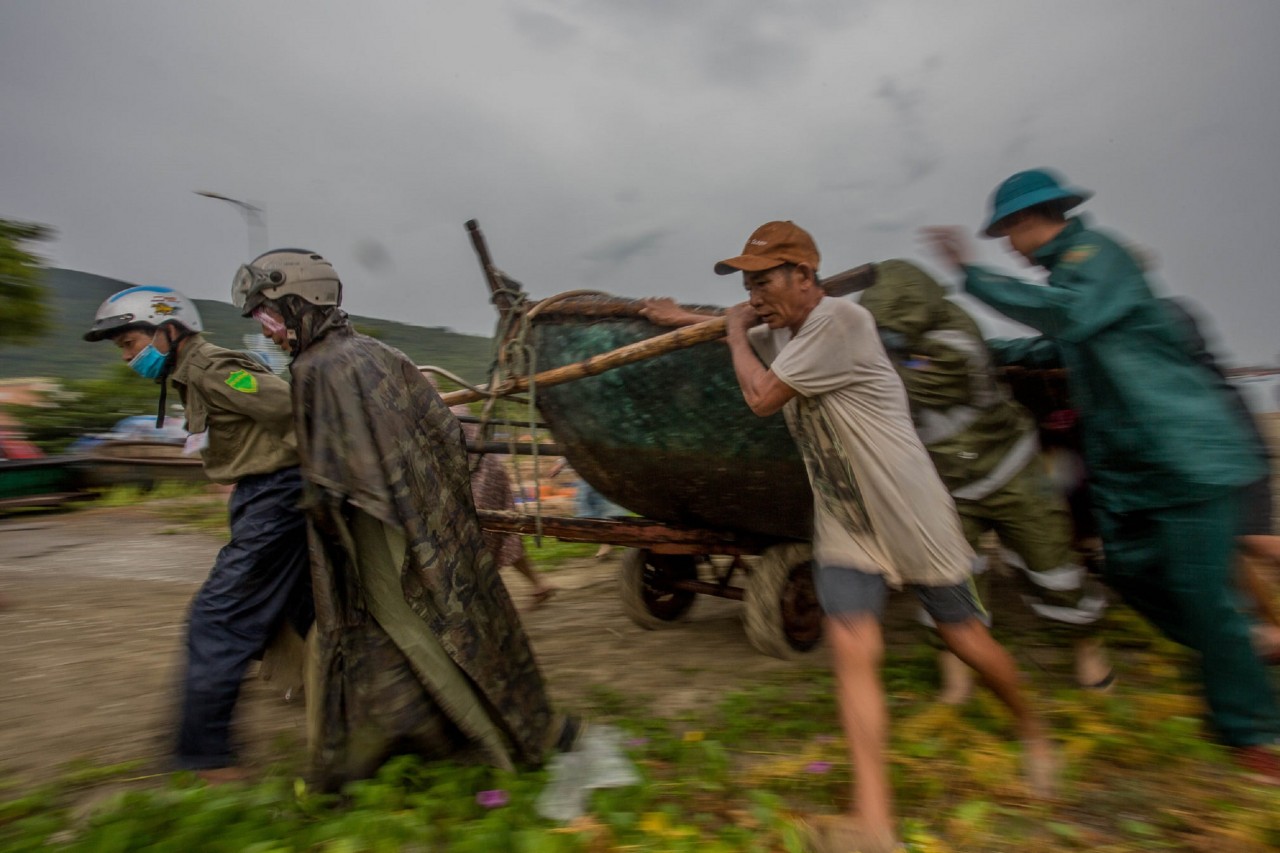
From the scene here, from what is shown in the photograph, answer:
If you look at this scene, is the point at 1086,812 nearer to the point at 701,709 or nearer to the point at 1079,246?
the point at 701,709

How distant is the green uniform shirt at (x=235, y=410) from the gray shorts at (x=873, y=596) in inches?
70.1

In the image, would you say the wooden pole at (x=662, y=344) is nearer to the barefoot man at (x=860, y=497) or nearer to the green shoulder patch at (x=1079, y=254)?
the barefoot man at (x=860, y=497)

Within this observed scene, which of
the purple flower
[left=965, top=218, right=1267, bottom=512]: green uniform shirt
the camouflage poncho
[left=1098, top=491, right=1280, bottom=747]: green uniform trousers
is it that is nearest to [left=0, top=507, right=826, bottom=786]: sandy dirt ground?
the camouflage poncho

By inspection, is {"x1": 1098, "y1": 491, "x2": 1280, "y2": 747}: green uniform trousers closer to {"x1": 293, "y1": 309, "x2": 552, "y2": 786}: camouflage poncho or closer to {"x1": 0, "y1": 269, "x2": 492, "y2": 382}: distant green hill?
{"x1": 293, "y1": 309, "x2": 552, "y2": 786}: camouflage poncho

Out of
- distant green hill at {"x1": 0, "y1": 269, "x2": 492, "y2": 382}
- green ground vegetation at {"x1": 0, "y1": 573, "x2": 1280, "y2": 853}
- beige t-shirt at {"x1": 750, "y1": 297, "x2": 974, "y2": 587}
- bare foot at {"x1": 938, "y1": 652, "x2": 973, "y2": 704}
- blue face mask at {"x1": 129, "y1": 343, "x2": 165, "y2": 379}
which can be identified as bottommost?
green ground vegetation at {"x1": 0, "y1": 573, "x2": 1280, "y2": 853}

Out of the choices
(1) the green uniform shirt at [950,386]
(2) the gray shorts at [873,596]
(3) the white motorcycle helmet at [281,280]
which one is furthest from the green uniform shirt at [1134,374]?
(3) the white motorcycle helmet at [281,280]

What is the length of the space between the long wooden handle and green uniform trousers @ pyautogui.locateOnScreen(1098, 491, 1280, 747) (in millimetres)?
1503

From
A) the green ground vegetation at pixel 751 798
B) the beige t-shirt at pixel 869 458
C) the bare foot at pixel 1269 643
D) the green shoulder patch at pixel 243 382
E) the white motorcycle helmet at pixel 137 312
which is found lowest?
the green ground vegetation at pixel 751 798

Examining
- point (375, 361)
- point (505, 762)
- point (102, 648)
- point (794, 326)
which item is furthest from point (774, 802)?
point (102, 648)

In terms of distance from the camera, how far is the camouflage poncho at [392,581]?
2336 mm

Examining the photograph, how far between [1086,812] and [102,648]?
14.5ft

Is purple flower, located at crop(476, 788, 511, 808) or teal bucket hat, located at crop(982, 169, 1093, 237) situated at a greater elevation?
teal bucket hat, located at crop(982, 169, 1093, 237)

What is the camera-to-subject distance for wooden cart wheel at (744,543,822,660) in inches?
146

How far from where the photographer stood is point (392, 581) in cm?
246
